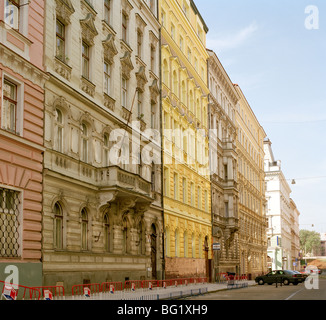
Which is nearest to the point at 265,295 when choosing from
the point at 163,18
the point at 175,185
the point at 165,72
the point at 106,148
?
the point at 106,148

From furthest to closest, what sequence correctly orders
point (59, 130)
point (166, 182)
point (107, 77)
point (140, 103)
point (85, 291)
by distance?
point (166, 182) → point (140, 103) → point (107, 77) → point (59, 130) → point (85, 291)

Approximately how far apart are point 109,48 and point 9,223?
12449 millimetres

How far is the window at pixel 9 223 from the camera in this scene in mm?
18516

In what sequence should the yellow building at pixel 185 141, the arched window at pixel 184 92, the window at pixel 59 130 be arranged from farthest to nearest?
1. the arched window at pixel 184 92
2. the yellow building at pixel 185 141
3. the window at pixel 59 130

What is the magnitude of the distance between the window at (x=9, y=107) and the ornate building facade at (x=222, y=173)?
106 ft

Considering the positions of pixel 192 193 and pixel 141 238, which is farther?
pixel 192 193

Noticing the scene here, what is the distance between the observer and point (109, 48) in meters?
28.3

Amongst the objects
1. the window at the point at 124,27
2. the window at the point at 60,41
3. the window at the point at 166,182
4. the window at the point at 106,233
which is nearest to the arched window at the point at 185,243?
the window at the point at 166,182

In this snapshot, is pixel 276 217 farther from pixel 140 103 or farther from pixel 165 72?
pixel 140 103

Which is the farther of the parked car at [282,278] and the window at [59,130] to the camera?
the parked car at [282,278]

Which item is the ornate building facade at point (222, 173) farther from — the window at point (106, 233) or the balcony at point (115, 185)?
the balcony at point (115, 185)

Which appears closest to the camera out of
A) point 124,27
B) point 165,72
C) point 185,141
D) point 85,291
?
point 85,291

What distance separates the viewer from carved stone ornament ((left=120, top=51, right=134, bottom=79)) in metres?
30.1
